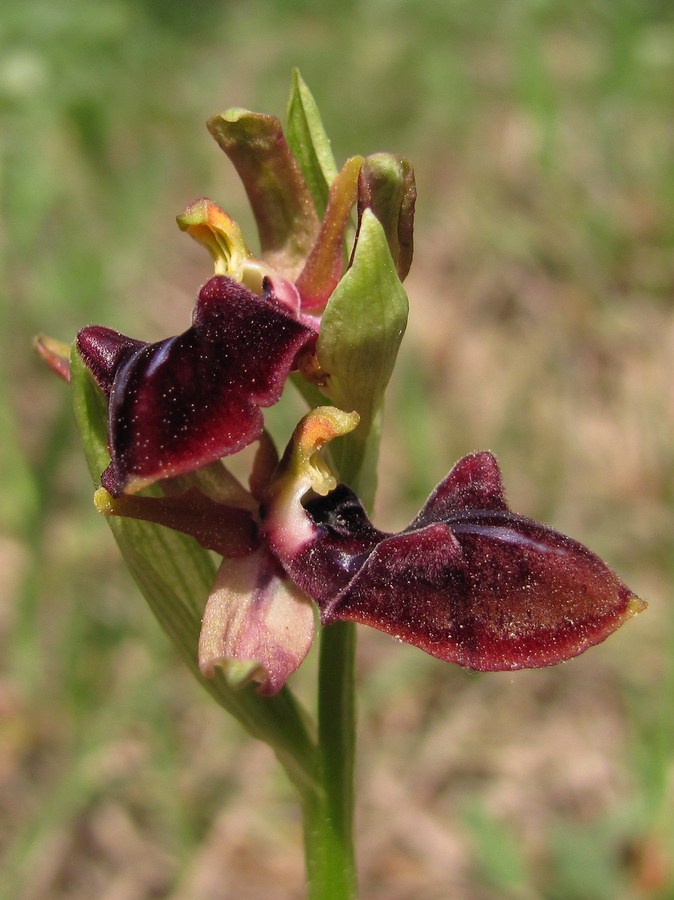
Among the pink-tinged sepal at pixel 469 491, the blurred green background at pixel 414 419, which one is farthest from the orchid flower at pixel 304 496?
the blurred green background at pixel 414 419

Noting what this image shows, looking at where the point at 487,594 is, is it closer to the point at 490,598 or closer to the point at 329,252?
the point at 490,598

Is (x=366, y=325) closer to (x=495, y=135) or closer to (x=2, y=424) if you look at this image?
(x=2, y=424)

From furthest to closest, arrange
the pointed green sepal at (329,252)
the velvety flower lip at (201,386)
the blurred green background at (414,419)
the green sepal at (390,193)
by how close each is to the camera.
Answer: the blurred green background at (414,419) < the pointed green sepal at (329,252) < the green sepal at (390,193) < the velvety flower lip at (201,386)

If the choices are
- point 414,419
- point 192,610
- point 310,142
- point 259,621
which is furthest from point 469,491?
point 414,419

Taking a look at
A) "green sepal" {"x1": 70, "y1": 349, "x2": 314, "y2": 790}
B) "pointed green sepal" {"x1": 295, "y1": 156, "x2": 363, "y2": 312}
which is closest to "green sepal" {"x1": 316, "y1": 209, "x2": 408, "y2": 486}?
"pointed green sepal" {"x1": 295, "y1": 156, "x2": 363, "y2": 312}

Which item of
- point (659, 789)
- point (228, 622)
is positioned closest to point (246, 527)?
point (228, 622)

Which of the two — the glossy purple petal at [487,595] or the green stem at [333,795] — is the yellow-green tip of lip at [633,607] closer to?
the glossy purple petal at [487,595]
